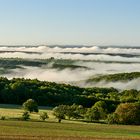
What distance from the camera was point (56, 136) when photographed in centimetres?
5703

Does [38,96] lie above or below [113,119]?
above

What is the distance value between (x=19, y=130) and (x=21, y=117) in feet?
95.9

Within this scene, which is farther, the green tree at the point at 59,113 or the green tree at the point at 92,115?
the green tree at the point at 92,115

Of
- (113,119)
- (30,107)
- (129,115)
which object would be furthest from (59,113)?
(129,115)

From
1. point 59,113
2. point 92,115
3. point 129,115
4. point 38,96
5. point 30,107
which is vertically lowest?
point 129,115

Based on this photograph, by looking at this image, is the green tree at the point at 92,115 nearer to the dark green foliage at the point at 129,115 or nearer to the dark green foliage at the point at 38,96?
the dark green foliage at the point at 129,115

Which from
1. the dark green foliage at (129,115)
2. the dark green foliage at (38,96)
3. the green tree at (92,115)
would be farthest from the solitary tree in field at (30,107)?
Result: the dark green foliage at (38,96)

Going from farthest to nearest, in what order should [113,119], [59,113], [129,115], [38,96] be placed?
[38,96] → [129,115] → [113,119] → [59,113]

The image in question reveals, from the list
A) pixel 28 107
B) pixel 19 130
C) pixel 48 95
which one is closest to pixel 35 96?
pixel 48 95

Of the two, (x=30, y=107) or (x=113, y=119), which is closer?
(x=113, y=119)

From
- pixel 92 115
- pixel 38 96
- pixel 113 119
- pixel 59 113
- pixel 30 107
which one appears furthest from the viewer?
pixel 38 96

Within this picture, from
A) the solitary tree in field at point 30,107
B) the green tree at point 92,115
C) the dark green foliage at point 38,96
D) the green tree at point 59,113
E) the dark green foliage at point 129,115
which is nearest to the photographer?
the green tree at point 59,113

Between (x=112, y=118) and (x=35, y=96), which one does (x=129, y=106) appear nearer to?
(x=112, y=118)

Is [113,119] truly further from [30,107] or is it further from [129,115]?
[30,107]
